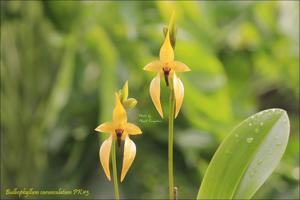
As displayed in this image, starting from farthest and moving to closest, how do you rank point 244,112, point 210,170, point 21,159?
point 244,112 → point 21,159 → point 210,170

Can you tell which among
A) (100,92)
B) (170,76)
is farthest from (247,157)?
(100,92)

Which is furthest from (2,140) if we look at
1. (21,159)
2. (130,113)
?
(130,113)

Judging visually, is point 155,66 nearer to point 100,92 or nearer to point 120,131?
point 120,131

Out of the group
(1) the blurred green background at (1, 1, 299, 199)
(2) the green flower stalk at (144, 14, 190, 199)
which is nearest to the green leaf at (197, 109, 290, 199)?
(2) the green flower stalk at (144, 14, 190, 199)

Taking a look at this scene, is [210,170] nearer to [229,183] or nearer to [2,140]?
[229,183]

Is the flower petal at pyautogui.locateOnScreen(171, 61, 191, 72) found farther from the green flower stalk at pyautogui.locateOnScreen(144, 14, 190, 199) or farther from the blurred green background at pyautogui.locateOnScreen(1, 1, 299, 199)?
the blurred green background at pyautogui.locateOnScreen(1, 1, 299, 199)

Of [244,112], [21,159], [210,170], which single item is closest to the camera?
[210,170]
